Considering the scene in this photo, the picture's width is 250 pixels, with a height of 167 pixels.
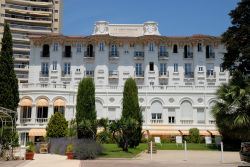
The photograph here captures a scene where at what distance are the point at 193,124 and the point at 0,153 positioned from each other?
3239 cm

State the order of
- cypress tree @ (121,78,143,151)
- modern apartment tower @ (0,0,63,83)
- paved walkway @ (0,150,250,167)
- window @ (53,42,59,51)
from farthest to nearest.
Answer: modern apartment tower @ (0,0,63,83) → window @ (53,42,59,51) → cypress tree @ (121,78,143,151) → paved walkway @ (0,150,250,167)

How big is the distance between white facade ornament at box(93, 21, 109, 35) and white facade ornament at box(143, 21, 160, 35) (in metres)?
6.91

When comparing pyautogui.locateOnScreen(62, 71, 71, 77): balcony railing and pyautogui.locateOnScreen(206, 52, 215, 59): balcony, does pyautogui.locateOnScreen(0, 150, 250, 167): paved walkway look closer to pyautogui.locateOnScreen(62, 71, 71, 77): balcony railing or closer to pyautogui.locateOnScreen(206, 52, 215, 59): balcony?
pyautogui.locateOnScreen(62, 71, 71, 77): balcony railing

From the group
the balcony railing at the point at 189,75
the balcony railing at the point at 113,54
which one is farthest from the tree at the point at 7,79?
the balcony railing at the point at 189,75

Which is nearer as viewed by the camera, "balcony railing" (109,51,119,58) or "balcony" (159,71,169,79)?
"balcony" (159,71,169,79)

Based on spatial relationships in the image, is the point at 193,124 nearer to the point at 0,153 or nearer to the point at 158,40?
the point at 158,40

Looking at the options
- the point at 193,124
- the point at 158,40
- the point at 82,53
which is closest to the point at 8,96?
the point at 193,124

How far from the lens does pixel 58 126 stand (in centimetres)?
4606

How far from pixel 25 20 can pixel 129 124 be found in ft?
242

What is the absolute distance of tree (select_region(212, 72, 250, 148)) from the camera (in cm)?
3788

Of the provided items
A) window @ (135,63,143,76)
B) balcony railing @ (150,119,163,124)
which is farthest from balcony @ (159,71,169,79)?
balcony railing @ (150,119,163,124)

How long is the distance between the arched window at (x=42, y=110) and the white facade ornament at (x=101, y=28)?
22608 millimetres

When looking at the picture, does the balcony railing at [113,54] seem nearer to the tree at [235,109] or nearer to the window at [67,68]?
the window at [67,68]

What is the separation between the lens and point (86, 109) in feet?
135
